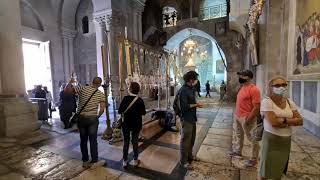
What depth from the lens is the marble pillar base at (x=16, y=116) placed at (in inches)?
197

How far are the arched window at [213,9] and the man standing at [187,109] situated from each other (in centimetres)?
1296

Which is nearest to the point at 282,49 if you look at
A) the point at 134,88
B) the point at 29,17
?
the point at 134,88

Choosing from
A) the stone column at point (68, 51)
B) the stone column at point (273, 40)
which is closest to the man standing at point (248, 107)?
the stone column at point (273, 40)

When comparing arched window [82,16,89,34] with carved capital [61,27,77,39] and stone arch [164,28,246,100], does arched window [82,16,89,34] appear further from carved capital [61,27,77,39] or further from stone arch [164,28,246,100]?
stone arch [164,28,246,100]

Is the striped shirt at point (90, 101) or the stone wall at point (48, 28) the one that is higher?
the stone wall at point (48, 28)

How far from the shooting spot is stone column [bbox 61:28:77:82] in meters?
11.8

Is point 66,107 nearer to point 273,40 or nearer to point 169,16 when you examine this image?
point 273,40

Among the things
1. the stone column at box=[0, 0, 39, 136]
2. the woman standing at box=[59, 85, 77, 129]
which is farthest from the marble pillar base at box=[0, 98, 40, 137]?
the woman standing at box=[59, 85, 77, 129]

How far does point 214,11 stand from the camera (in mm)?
14750

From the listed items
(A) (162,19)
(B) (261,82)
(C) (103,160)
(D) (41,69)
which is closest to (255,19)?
(B) (261,82)

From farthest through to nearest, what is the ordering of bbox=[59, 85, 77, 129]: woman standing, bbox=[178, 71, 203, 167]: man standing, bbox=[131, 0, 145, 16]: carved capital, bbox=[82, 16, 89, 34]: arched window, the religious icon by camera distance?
the religious icon
bbox=[82, 16, 89, 34]: arched window
bbox=[131, 0, 145, 16]: carved capital
bbox=[59, 85, 77, 129]: woman standing
bbox=[178, 71, 203, 167]: man standing

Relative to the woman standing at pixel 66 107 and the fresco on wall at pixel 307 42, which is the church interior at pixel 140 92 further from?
the woman standing at pixel 66 107

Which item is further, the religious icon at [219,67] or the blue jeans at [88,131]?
the religious icon at [219,67]

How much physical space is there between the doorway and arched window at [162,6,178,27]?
931 cm
